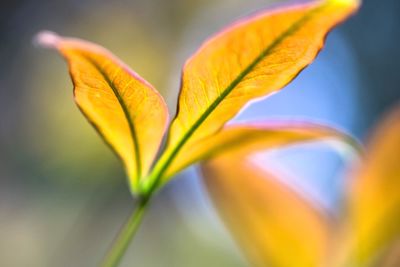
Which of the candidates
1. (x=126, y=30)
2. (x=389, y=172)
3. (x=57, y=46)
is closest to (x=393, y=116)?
(x=389, y=172)

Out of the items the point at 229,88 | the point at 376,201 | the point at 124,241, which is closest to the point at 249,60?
the point at 229,88

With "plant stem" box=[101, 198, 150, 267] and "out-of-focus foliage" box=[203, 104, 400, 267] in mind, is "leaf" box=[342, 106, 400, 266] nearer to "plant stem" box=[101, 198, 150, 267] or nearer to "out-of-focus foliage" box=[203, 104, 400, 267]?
"out-of-focus foliage" box=[203, 104, 400, 267]

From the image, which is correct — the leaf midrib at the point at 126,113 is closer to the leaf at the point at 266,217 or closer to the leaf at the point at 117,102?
the leaf at the point at 117,102

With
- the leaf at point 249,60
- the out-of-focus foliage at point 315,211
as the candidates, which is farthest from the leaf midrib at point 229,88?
the out-of-focus foliage at point 315,211

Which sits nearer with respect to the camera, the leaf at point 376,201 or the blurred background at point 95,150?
the leaf at point 376,201

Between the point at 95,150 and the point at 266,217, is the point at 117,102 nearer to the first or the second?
the point at 266,217

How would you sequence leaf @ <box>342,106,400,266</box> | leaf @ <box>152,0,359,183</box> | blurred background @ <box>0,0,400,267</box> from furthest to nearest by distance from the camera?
blurred background @ <box>0,0,400,267</box>, leaf @ <box>342,106,400,266</box>, leaf @ <box>152,0,359,183</box>

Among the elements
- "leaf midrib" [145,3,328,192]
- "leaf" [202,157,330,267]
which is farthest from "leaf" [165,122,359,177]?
"leaf" [202,157,330,267]
